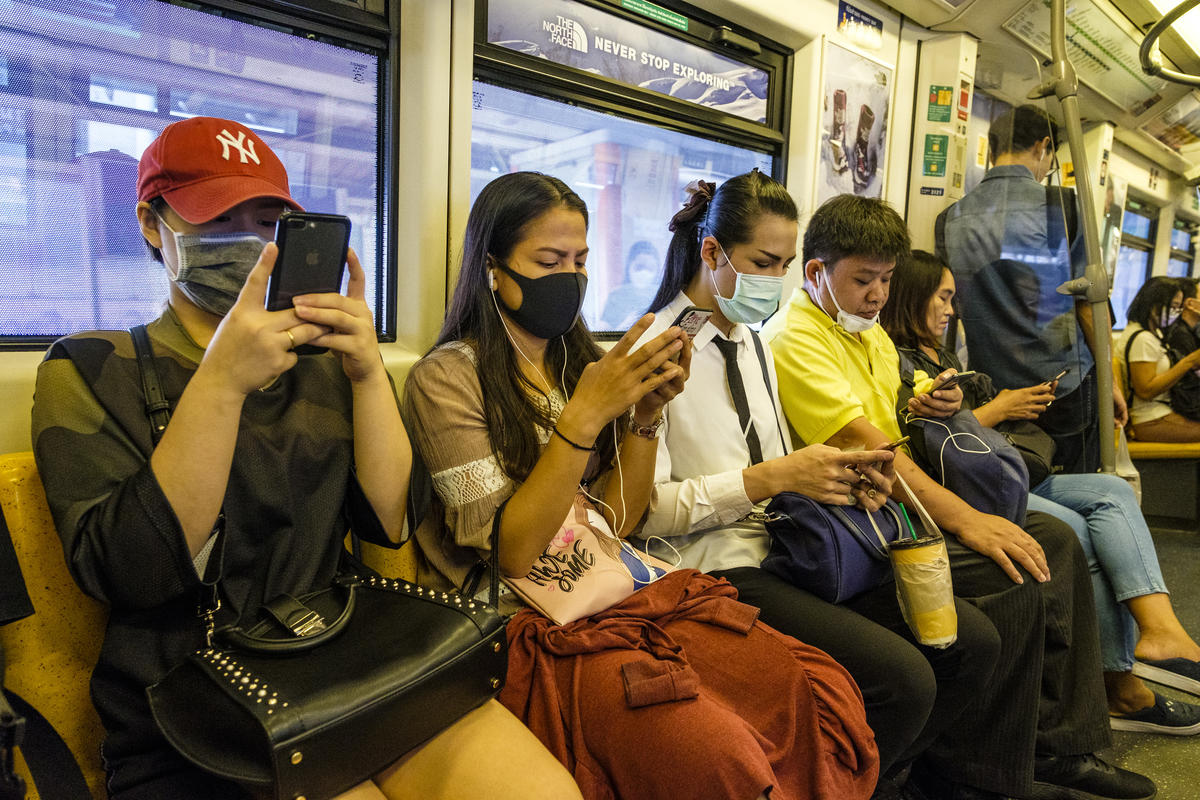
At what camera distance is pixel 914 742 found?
2.00m

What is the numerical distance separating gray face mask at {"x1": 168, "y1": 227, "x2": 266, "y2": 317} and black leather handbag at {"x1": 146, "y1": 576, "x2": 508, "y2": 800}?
1.77 feet

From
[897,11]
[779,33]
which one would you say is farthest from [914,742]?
[897,11]

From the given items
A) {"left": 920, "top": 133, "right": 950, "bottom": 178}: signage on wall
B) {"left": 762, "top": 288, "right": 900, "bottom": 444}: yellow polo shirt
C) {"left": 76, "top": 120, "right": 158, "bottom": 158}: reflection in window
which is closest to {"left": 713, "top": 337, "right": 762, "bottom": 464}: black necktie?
{"left": 762, "top": 288, "right": 900, "bottom": 444}: yellow polo shirt

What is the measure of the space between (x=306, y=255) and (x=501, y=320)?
672 millimetres

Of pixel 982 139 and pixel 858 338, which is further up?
pixel 982 139

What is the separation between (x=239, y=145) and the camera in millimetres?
1472

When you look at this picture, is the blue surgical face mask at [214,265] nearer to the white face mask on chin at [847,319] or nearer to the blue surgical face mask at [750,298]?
the blue surgical face mask at [750,298]

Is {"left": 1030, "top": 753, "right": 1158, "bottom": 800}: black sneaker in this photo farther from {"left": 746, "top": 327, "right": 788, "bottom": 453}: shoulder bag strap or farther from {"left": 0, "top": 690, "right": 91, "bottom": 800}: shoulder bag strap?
{"left": 0, "top": 690, "right": 91, "bottom": 800}: shoulder bag strap

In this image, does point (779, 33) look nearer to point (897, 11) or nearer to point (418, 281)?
point (897, 11)

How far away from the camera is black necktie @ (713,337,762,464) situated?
230 centimetres

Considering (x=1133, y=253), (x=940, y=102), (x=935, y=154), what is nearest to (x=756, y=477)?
(x=935, y=154)

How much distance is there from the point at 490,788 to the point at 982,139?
4508 mm

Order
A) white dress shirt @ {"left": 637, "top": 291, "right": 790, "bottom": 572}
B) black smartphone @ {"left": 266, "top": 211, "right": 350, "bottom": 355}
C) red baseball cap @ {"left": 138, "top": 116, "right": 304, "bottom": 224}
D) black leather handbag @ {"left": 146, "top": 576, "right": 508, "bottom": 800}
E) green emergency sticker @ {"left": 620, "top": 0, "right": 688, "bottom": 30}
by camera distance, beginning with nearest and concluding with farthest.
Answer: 1. black leather handbag @ {"left": 146, "top": 576, "right": 508, "bottom": 800}
2. black smartphone @ {"left": 266, "top": 211, "right": 350, "bottom": 355}
3. red baseball cap @ {"left": 138, "top": 116, "right": 304, "bottom": 224}
4. white dress shirt @ {"left": 637, "top": 291, "right": 790, "bottom": 572}
5. green emergency sticker @ {"left": 620, "top": 0, "right": 688, "bottom": 30}

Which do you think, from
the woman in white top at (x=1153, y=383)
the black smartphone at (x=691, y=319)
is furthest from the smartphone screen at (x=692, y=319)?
the woman in white top at (x=1153, y=383)
